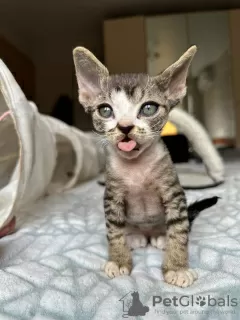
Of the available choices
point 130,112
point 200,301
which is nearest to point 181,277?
point 200,301

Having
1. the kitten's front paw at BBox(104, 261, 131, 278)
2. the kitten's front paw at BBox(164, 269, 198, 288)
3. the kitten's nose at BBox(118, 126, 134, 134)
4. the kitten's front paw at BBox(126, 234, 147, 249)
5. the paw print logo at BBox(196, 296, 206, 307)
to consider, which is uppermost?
the kitten's nose at BBox(118, 126, 134, 134)

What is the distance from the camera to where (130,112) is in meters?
0.61

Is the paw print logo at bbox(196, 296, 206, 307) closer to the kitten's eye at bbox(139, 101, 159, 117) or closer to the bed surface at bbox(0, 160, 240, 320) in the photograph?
the bed surface at bbox(0, 160, 240, 320)

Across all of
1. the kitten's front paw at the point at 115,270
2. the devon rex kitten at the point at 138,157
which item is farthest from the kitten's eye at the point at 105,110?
the kitten's front paw at the point at 115,270

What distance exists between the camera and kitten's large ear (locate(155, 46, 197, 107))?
0.66 metres

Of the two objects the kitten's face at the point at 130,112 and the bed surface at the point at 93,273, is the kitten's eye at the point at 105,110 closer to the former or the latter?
the kitten's face at the point at 130,112

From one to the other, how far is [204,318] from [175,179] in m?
0.27

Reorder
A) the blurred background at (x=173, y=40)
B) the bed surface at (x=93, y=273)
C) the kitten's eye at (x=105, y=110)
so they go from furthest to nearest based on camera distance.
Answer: the blurred background at (x=173, y=40) < the kitten's eye at (x=105, y=110) < the bed surface at (x=93, y=273)

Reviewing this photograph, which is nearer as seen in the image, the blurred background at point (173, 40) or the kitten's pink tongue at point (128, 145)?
the kitten's pink tongue at point (128, 145)

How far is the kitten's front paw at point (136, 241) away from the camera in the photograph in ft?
2.57

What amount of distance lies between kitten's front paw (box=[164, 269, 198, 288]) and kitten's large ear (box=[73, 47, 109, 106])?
34 cm

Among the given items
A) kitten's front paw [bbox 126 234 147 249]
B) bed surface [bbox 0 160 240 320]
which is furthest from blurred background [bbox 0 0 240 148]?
kitten's front paw [bbox 126 234 147 249]

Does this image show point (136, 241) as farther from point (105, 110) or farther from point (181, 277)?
point (105, 110)

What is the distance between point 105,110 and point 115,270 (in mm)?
279
